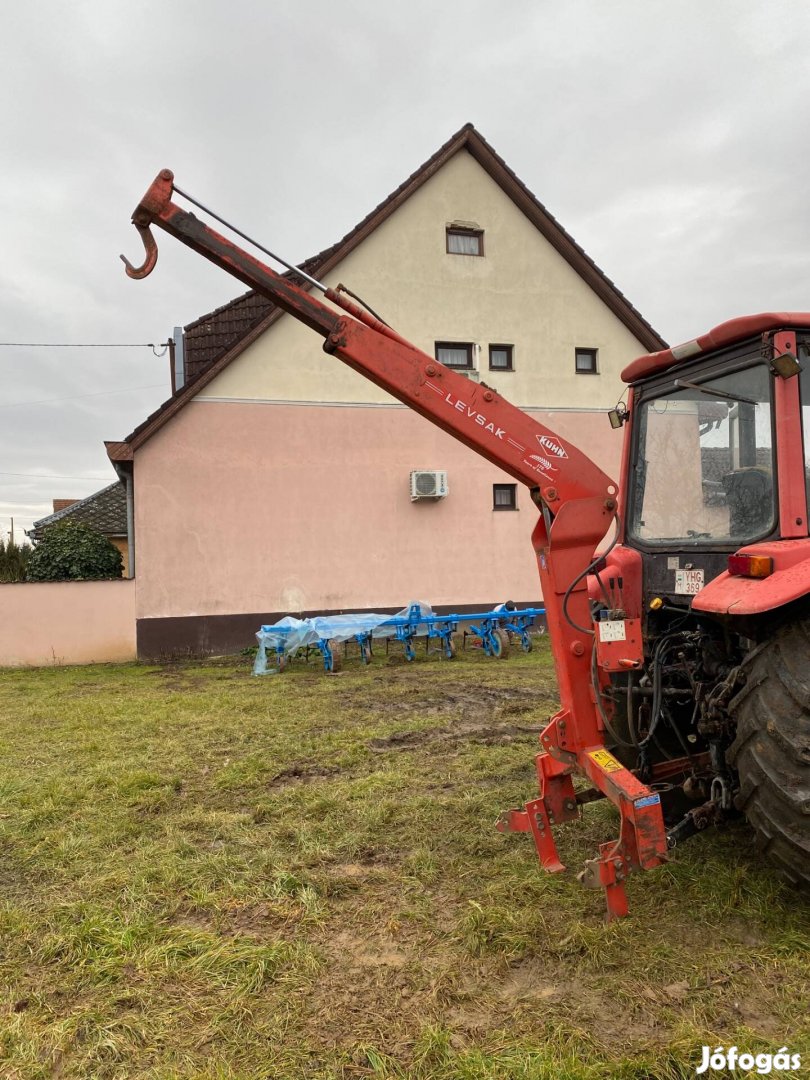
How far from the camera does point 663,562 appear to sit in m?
3.59

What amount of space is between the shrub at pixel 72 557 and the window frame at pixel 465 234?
839cm

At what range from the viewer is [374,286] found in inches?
516

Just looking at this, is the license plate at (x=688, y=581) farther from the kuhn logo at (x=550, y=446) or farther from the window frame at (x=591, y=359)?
the window frame at (x=591, y=359)

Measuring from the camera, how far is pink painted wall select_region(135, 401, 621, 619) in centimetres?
1228

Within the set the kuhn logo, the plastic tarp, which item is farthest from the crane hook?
the plastic tarp

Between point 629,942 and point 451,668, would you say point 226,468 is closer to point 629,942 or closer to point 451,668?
point 451,668

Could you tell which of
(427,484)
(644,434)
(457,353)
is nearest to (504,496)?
(427,484)

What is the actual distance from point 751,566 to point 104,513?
20227 mm

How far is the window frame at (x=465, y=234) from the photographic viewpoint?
44.4 feet

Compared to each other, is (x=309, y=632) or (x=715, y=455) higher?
(x=715, y=455)

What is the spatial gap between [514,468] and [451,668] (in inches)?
288

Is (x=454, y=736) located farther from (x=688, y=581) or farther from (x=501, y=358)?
(x=501, y=358)

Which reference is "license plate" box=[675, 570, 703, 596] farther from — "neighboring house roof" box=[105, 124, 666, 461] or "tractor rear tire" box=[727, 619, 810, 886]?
"neighboring house roof" box=[105, 124, 666, 461]

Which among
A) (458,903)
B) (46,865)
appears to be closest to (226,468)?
(46,865)
